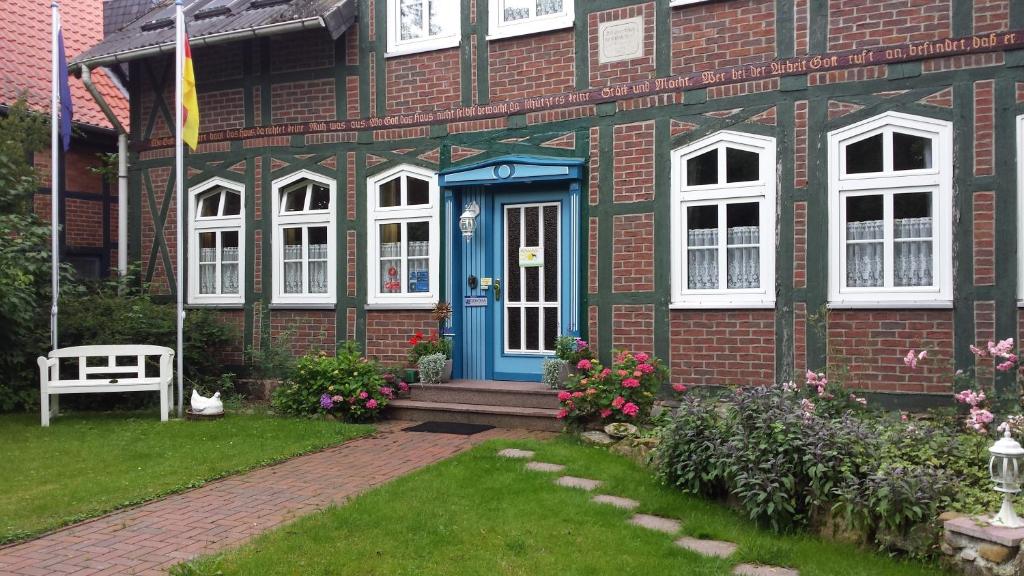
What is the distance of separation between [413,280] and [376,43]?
284 cm

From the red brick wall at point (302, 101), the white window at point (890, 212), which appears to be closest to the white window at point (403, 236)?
the red brick wall at point (302, 101)

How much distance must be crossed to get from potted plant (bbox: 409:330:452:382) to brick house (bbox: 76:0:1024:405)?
234 mm

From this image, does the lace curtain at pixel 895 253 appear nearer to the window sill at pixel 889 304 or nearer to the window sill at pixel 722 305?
the window sill at pixel 889 304

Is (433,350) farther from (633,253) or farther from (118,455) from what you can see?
(118,455)

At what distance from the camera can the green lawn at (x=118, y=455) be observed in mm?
5734

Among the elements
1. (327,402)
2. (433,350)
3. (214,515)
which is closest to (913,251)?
(433,350)

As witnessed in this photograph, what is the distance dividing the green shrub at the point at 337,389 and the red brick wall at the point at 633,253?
275 cm

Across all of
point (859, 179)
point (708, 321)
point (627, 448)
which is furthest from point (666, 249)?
point (627, 448)

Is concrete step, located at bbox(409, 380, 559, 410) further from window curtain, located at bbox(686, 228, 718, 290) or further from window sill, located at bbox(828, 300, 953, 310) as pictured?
window sill, located at bbox(828, 300, 953, 310)

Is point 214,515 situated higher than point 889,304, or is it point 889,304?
point 889,304

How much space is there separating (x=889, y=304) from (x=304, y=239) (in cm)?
668

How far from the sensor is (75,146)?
12.6m

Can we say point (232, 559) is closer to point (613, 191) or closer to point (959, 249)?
point (613, 191)

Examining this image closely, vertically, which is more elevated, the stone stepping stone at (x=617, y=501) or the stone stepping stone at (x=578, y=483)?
the stone stepping stone at (x=578, y=483)
